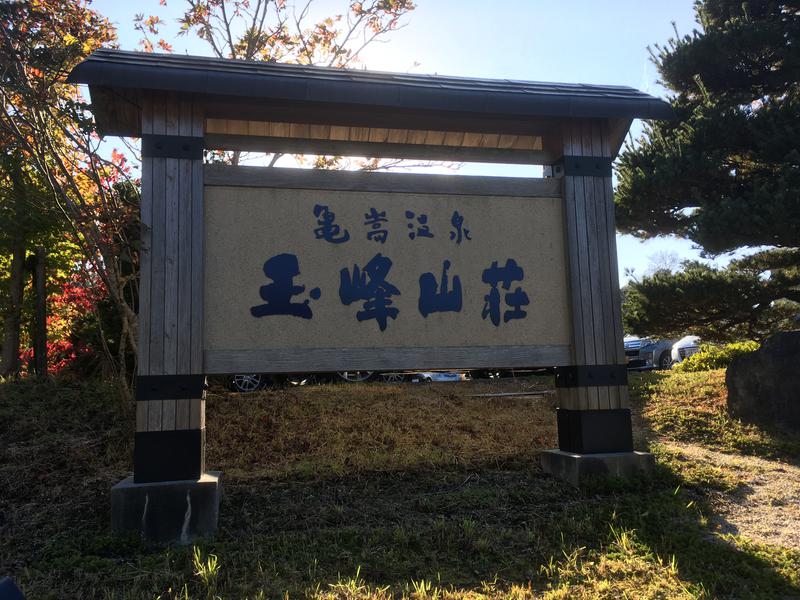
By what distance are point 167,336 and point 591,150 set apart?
14.1 feet

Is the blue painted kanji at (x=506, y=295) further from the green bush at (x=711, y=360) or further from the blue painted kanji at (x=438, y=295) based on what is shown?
the green bush at (x=711, y=360)

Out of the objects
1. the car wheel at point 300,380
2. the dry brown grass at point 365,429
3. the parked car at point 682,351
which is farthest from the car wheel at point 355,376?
the parked car at point 682,351

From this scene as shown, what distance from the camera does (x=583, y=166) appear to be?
20.1 ft

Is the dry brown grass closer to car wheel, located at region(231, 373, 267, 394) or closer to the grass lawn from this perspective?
the grass lawn

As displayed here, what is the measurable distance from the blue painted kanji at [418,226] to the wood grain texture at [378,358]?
3.52 ft

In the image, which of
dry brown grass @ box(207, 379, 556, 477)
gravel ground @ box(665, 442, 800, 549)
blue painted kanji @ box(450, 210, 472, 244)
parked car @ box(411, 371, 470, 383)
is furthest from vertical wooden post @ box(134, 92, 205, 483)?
parked car @ box(411, 371, 470, 383)

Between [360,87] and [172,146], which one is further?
[360,87]

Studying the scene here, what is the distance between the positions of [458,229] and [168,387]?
9.61ft

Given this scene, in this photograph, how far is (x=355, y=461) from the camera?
664 centimetres

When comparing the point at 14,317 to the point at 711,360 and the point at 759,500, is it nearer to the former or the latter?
the point at 759,500

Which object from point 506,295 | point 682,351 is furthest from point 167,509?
point 682,351

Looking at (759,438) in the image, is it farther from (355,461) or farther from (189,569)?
(189,569)

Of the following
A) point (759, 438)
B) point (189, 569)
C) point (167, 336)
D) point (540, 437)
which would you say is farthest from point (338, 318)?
point (759, 438)

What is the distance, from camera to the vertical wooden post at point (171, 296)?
4.97 m
